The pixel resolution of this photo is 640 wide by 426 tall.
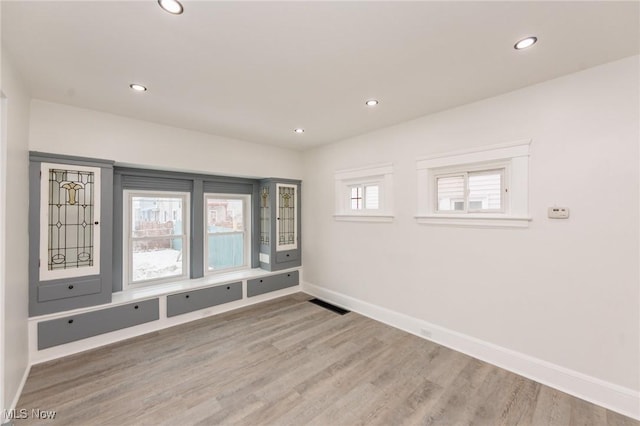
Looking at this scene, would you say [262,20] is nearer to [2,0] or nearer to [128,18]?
[128,18]

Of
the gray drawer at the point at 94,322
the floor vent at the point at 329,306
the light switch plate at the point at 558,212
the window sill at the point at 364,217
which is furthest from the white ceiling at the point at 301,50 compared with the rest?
the floor vent at the point at 329,306

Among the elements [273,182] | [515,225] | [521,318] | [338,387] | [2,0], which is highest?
[2,0]

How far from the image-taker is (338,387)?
7.33 feet

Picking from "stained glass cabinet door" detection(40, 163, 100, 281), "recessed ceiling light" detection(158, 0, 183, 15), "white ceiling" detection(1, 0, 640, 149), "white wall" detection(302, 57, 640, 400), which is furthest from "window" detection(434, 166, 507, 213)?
"stained glass cabinet door" detection(40, 163, 100, 281)

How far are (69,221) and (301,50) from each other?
2925 mm

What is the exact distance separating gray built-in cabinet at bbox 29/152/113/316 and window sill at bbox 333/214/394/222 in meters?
2.93

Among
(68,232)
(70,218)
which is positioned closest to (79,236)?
(68,232)

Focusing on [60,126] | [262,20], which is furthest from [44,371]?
[262,20]

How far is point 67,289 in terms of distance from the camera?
8.82 ft

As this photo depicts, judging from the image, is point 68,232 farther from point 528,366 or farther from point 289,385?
point 528,366

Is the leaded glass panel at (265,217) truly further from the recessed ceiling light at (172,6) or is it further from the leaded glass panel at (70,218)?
the recessed ceiling light at (172,6)

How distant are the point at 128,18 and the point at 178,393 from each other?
269 centimetres

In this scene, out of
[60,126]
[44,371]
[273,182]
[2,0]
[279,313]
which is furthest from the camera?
[273,182]

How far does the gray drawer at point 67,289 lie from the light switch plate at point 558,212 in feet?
14.7
